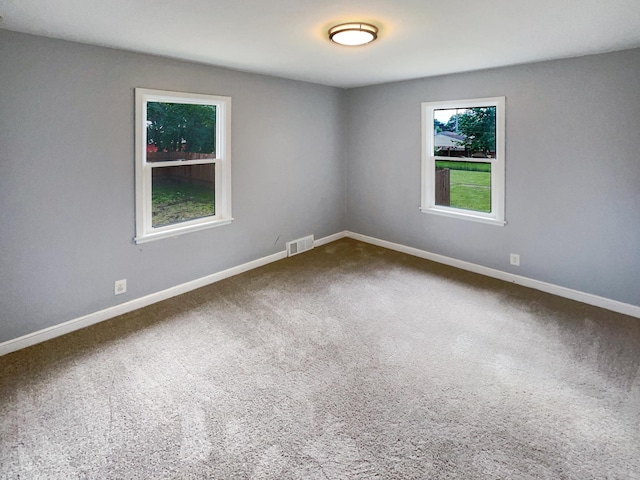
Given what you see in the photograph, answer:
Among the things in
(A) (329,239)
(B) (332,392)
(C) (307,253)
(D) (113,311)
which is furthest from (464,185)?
(D) (113,311)

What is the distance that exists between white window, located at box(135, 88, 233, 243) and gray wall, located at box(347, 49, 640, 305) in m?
2.43

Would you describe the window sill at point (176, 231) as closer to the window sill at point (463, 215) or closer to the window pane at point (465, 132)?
the window sill at point (463, 215)

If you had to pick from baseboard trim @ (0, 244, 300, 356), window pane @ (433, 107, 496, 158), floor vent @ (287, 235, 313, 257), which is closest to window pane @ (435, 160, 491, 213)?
window pane @ (433, 107, 496, 158)

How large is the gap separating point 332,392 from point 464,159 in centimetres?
334

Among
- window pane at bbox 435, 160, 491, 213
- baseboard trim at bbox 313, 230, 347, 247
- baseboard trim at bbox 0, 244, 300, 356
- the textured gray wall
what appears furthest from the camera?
baseboard trim at bbox 313, 230, 347, 247

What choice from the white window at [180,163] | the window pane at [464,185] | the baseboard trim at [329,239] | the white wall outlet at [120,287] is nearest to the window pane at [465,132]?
the window pane at [464,185]

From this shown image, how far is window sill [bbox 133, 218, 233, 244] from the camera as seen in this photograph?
3.46m

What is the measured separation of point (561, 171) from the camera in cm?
360

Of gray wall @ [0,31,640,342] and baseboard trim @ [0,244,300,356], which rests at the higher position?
gray wall @ [0,31,640,342]

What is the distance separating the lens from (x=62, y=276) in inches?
118

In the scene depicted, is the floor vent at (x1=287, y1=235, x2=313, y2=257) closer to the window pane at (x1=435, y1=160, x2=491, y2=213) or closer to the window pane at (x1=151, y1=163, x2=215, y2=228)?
the window pane at (x1=151, y1=163, x2=215, y2=228)

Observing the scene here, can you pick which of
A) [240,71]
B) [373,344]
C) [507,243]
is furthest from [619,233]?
[240,71]

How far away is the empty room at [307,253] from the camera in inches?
77.9

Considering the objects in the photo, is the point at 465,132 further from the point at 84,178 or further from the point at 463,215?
the point at 84,178
